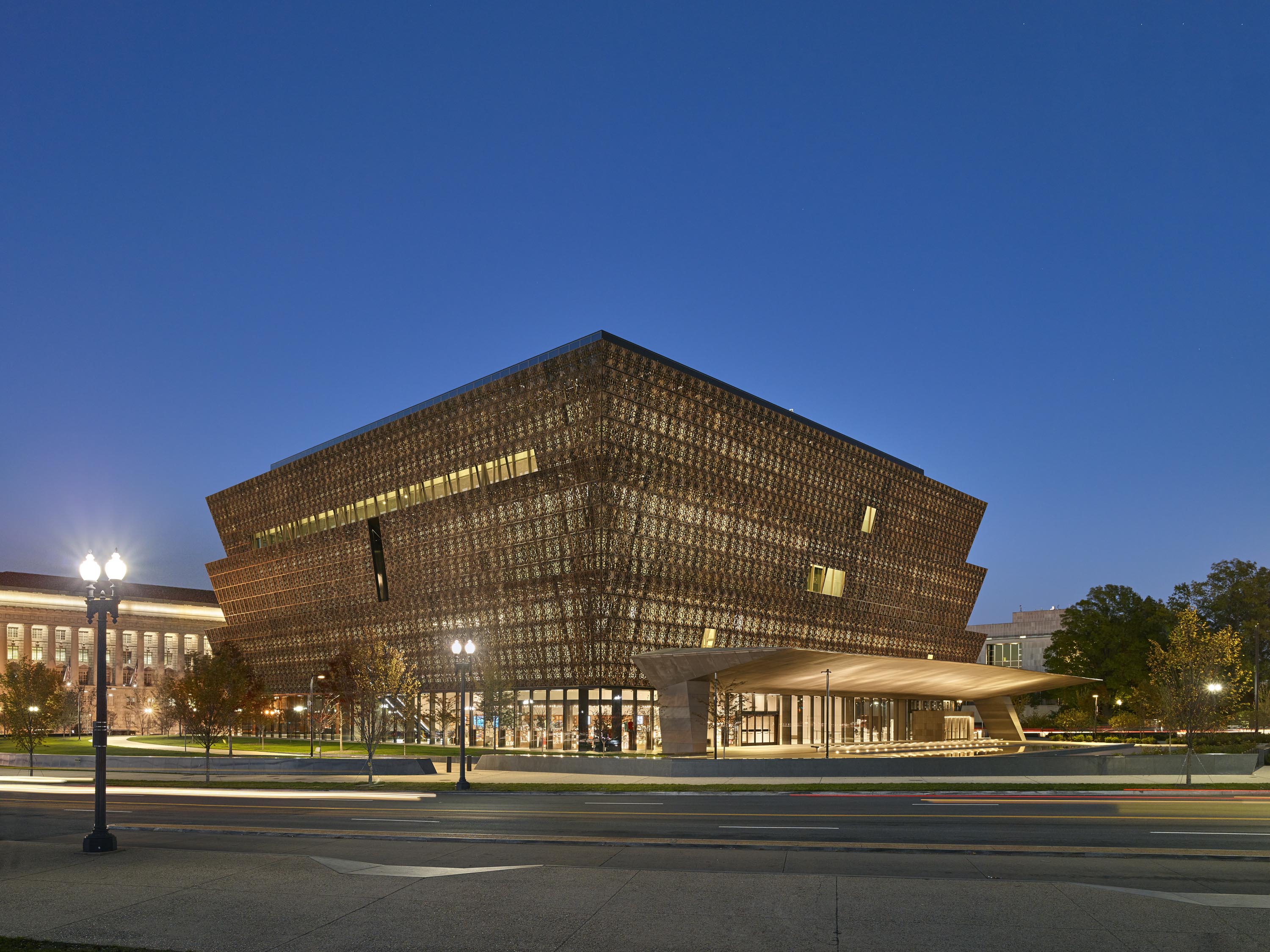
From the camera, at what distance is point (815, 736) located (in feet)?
310

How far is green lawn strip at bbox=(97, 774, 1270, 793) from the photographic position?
106ft

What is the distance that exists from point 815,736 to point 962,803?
69.5 m

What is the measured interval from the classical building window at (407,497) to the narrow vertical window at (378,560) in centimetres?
75

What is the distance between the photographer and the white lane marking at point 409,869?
1480 centimetres

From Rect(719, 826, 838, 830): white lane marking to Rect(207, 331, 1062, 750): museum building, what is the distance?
98.1 feet

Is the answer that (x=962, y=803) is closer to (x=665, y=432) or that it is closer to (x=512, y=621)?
(x=665, y=432)

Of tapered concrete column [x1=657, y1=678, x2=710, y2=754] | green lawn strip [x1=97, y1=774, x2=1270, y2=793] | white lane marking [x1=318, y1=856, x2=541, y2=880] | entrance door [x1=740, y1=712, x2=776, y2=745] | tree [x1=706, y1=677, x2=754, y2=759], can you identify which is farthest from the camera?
entrance door [x1=740, y1=712, x2=776, y2=745]

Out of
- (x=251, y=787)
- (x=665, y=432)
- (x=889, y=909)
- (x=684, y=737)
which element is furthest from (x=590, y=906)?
(x=665, y=432)

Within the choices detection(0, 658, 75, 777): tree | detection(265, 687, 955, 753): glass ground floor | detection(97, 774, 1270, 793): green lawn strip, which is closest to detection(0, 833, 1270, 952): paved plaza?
detection(97, 774, 1270, 793): green lawn strip

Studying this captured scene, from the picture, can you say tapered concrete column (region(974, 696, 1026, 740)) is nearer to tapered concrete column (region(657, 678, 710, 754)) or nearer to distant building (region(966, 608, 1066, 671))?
tapered concrete column (region(657, 678, 710, 754))

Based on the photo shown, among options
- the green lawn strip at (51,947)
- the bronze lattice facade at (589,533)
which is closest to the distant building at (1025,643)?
the bronze lattice facade at (589,533)

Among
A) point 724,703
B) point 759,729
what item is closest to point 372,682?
point 724,703

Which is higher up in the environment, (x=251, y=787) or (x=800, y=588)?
(x=800, y=588)

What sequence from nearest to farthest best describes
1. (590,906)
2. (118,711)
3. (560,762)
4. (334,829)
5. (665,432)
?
(590,906) < (334,829) < (560,762) < (665,432) < (118,711)
